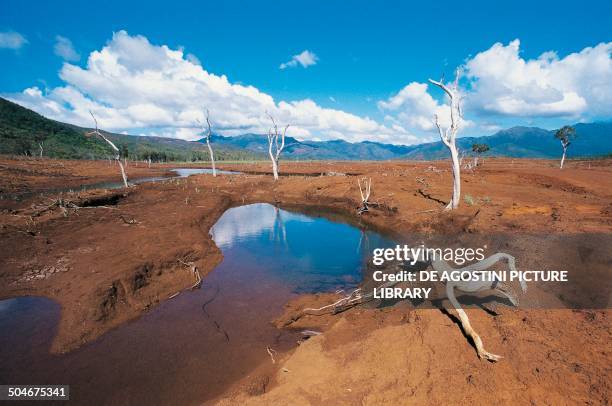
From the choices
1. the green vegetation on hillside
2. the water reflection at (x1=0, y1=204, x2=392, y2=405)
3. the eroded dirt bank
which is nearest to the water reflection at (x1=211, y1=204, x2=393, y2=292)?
the water reflection at (x1=0, y1=204, x2=392, y2=405)

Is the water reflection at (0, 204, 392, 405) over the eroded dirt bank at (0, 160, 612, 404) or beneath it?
beneath

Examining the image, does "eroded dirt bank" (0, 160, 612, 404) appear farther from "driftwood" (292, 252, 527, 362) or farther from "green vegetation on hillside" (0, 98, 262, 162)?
"green vegetation on hillside" (0, 98, 262, 162)

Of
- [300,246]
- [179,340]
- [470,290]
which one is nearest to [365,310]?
[470,290]

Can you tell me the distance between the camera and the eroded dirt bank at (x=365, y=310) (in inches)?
148

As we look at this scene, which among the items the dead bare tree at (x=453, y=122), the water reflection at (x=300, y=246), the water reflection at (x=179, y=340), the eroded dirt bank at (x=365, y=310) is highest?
the dead bare tree at (x=453, y=122)

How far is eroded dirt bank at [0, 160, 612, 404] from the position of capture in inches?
148

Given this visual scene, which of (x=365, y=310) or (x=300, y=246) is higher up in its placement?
(x=365, y=310)

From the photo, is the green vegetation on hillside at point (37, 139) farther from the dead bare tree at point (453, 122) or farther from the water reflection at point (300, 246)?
the dead bare tree at point (453, 122)

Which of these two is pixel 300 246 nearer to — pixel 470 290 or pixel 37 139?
pixel 470 290

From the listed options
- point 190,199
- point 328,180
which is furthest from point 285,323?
point 328,180

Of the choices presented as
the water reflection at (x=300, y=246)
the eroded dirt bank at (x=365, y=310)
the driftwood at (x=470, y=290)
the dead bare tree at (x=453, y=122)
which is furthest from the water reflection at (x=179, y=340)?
the dead bare tree at (x=453, y=122)

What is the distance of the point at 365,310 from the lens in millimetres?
7492

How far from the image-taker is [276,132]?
1419 inches

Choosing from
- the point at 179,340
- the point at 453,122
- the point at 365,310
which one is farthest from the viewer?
the point at 453,122
